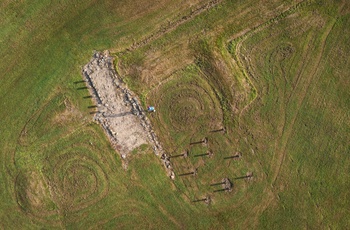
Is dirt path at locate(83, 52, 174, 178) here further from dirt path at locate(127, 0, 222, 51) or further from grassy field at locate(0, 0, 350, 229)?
dirt path at locate(127, 0, 222, 51)

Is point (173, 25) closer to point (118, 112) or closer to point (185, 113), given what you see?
point (185, 113)

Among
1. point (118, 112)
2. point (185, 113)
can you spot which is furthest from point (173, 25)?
point (118, 112)

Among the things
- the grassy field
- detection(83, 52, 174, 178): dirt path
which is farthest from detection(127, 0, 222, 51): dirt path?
detection(83, 52, 174, 178): dirt path

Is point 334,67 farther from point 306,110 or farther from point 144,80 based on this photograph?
point 144,80

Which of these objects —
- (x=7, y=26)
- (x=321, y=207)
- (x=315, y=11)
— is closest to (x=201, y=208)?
(x=321, y=207)

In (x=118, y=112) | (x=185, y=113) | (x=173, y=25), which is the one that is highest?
(x=173, y=25)

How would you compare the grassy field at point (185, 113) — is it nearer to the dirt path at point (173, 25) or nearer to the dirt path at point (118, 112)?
the dirt path at point (173, 25)
